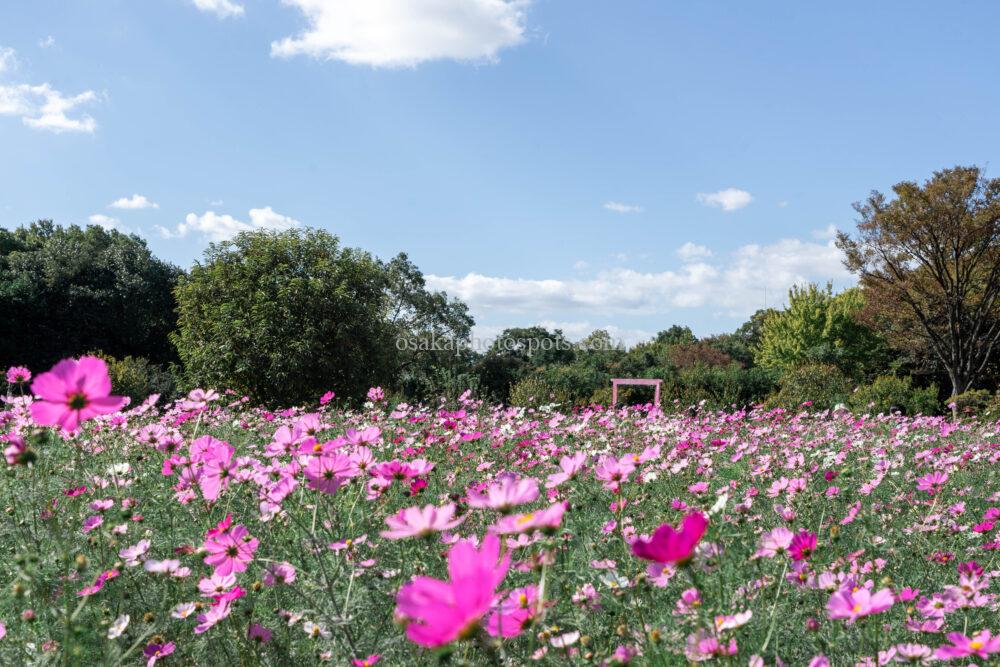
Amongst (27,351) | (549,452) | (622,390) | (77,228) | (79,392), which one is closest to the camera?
(79,392)

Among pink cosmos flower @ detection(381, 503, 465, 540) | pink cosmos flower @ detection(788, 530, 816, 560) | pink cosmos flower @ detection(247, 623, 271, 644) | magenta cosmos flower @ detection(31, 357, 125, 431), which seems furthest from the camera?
pink cosmos flower @ detection(247, 623, 271, 644)

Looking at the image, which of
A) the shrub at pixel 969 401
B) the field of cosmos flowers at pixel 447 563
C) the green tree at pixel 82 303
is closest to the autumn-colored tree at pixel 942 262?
the shrub at pixel 969 401

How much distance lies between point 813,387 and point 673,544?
14604mm

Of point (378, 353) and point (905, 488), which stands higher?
point (378, 353)

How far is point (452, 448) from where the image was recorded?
12.1ft

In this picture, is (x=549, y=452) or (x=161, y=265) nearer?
(x=549, y=452)

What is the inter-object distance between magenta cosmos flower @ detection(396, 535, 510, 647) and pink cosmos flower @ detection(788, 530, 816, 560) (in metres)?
1.10

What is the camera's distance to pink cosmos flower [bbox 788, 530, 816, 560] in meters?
1.55

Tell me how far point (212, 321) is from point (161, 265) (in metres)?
14.4

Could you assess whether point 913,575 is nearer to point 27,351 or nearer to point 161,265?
point 27,351

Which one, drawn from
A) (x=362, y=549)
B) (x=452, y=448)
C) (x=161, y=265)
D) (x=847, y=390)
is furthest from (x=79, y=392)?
(x=161, y=265)

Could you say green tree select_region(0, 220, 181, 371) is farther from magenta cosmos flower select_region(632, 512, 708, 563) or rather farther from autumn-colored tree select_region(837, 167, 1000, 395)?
magenta cosmos flower select_region(632, 512, 708, 563)

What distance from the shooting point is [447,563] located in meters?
2.08

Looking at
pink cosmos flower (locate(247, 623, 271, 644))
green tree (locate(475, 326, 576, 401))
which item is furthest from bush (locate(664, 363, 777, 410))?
pink cosmos flower (locate(247, 623, 271, 644))
